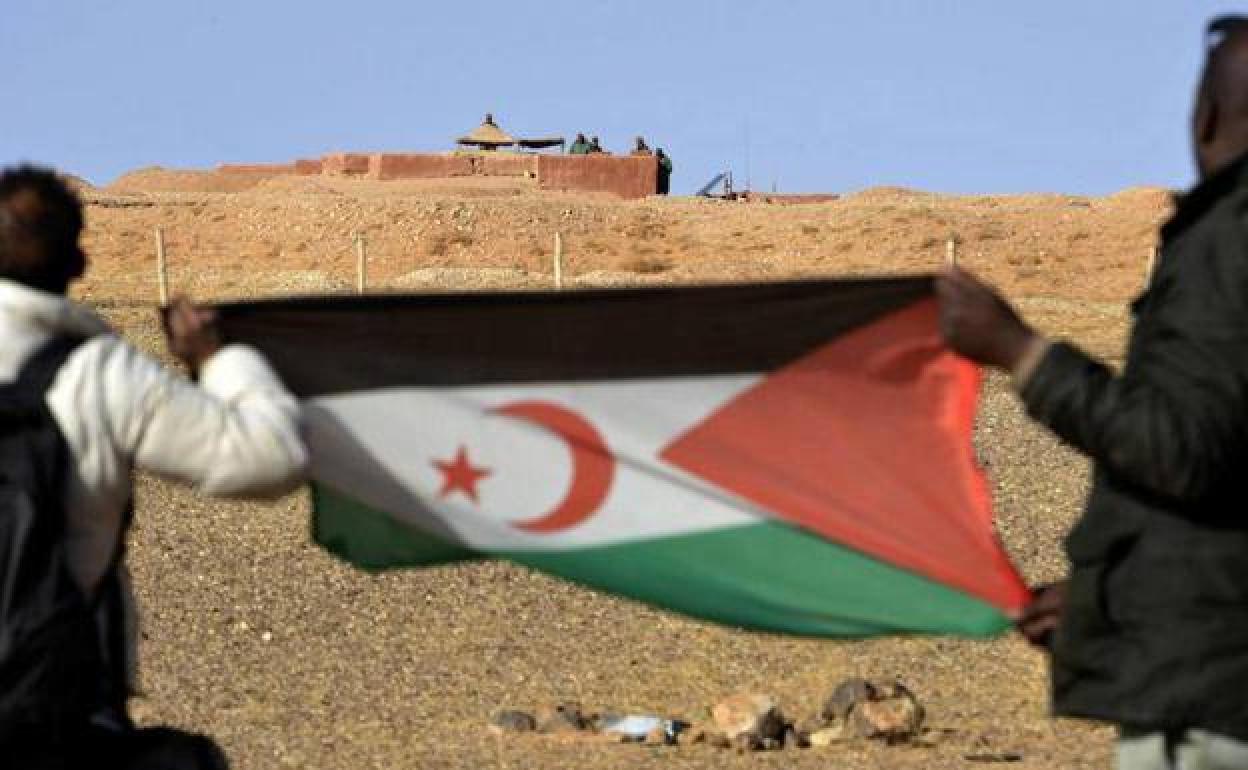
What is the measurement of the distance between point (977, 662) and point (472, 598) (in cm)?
238

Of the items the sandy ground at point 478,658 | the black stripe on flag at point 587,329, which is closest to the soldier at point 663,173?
the sandy ground at point 478,658

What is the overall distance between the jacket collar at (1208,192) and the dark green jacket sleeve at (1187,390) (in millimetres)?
53

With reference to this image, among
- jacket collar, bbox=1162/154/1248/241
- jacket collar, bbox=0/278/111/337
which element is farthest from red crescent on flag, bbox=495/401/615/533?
jacket collar, bbox=1162/154/1248/241

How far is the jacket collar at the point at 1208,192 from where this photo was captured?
3.07 m

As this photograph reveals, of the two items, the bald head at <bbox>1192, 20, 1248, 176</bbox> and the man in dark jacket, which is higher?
the bald head at <bbox>1192, 20, 1248, 176</bbox>

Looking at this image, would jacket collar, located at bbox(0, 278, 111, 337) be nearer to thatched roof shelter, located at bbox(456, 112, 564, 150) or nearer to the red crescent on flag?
the red crescent on flag

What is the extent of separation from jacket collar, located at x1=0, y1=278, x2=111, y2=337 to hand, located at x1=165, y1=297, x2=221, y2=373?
0.27 meters

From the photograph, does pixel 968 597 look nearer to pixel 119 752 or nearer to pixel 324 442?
pixel 324 442

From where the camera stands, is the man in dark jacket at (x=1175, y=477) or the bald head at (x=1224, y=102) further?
the bald head at (x=1224, y=102)

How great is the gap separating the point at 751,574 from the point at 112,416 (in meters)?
1.35

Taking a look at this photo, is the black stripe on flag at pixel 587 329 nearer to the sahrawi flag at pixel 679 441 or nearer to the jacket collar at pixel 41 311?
the sahrawi flag at pixel 679 441

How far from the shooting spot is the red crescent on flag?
3.97 m

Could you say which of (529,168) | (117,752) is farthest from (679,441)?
(529,168)

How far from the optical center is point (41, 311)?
10.6 ft
